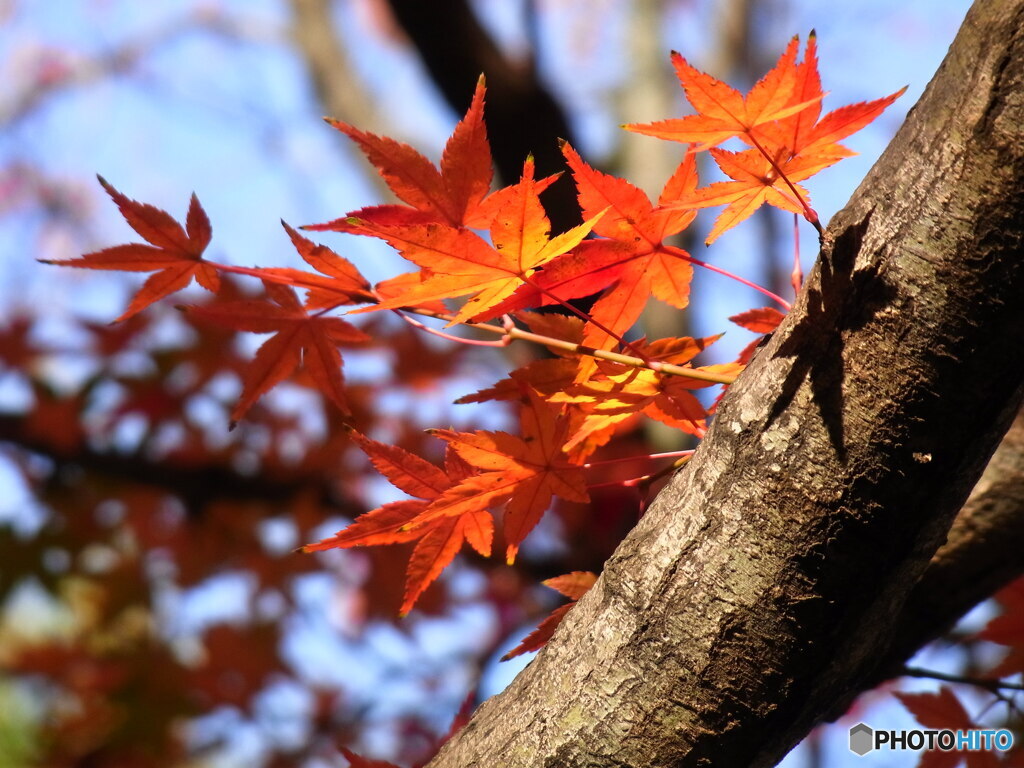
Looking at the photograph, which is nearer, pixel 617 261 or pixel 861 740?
pixel 617 261

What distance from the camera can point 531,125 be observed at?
1.81 m

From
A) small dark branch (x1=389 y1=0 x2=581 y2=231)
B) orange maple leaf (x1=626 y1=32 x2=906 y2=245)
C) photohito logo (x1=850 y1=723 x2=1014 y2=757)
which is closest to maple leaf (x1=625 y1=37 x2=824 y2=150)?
orange maple leaf (x1=626 y1=32 x2=906 y2=245)

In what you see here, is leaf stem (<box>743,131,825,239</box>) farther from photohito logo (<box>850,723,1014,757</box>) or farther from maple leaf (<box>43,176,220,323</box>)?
photohito logo (<box>850,723,1014,757</box>)

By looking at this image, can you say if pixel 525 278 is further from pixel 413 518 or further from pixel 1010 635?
pixel 1010 635

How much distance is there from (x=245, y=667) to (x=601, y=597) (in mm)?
1791

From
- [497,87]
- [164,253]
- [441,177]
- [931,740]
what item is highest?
[497,87]

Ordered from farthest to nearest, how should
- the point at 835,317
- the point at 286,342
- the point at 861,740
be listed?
1. the point at 861,740
2. the point at 286,342
3. the point at 835,317

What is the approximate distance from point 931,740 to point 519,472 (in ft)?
1.92

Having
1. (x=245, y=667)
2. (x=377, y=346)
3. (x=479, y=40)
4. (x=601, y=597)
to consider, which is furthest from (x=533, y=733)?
(x=245, y=667)

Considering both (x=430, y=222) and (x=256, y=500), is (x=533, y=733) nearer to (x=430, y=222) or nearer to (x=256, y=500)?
(x=430, y=222)

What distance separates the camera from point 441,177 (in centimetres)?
60

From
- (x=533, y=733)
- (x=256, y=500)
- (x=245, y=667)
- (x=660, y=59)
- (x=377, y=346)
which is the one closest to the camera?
(x=533, y=733)

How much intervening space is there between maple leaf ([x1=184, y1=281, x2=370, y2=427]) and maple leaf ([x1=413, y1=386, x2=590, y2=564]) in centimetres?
13

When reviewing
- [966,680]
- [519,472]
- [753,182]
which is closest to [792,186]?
[753,182]
